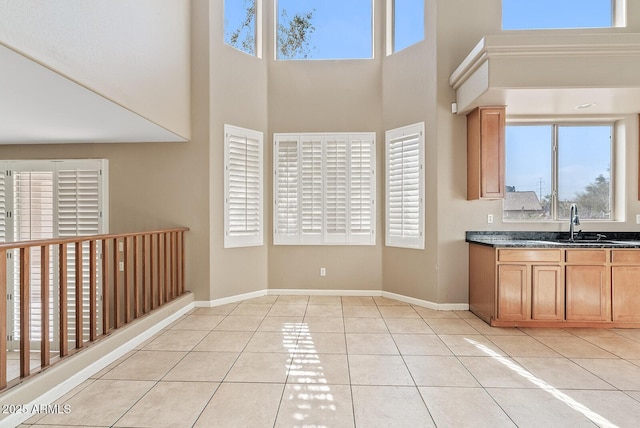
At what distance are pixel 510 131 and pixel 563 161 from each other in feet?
2.69

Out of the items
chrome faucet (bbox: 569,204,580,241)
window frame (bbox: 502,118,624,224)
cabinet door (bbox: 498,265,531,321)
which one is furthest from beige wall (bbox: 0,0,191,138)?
chrome faucet (bbox: 569,204,580,241)

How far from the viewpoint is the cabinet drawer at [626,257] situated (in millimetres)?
3730

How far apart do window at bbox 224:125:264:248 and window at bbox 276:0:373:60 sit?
1559mm

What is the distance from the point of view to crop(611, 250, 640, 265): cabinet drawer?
373 centimetres

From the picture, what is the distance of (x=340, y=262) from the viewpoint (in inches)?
207

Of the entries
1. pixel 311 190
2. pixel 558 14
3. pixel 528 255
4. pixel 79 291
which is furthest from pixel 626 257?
pixel 79 291

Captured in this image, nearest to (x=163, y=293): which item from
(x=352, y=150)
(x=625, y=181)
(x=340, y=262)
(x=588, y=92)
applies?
(x=340, y=262)

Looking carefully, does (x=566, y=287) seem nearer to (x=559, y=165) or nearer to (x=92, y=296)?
(x=559, y=165)

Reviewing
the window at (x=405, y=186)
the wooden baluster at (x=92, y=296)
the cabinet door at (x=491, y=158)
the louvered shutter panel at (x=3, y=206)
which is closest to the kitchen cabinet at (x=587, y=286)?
the cabinet door at (x=491, y=158)

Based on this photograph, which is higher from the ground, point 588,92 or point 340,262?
point 588,92

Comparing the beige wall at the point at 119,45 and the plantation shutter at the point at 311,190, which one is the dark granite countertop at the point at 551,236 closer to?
the plantation shutter at the point at 311,190

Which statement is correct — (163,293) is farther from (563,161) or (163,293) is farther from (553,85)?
(563,161)

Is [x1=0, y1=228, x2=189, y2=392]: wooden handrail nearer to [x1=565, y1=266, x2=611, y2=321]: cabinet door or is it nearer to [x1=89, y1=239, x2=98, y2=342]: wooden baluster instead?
[x1=89, y1=239, x2=98, y2=342]: wooden baluster

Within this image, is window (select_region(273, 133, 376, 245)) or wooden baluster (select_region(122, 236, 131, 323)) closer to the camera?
wooden baluster (select_region(122, 236, 131, 323))
